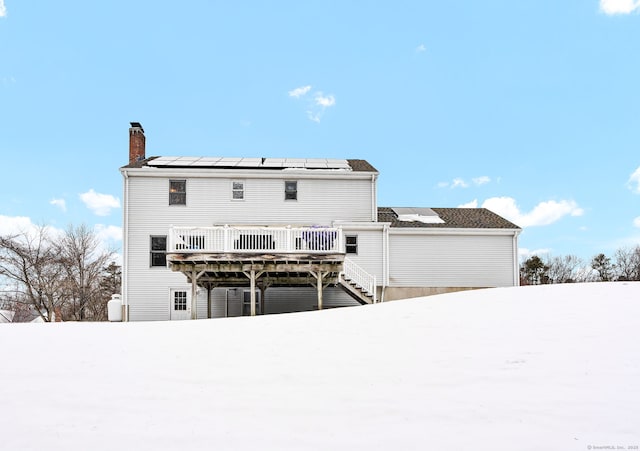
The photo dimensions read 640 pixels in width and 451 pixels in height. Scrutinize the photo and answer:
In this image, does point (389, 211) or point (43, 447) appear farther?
point (389, 211)

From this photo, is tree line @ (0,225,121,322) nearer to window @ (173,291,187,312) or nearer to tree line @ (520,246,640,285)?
window @ (173,291,187,312)

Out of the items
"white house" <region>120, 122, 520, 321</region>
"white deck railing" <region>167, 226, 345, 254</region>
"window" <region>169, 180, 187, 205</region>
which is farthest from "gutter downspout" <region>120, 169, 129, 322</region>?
"white deck railing" <region>167, 226, 345, 254</region>

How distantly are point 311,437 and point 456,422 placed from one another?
5.28 feet

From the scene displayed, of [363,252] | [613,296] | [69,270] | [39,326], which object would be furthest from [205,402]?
[69,270]

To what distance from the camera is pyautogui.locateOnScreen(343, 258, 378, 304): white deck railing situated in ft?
63.5

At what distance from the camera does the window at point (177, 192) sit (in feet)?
72.2

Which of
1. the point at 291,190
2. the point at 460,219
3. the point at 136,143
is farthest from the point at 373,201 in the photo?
the point at 136,143

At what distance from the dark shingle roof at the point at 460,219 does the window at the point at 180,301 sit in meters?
9.70

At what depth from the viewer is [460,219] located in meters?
24.0

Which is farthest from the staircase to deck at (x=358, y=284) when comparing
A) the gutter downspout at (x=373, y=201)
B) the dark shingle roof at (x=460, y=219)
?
the dark shingle roof at (x=460, y=219)

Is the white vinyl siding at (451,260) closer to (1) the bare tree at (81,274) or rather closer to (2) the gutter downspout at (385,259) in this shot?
(2) the gutter downspout at (385,259)

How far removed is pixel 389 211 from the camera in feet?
84.4

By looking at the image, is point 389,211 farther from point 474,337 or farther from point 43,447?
point 43,447

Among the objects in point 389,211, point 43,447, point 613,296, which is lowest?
point 43,447
